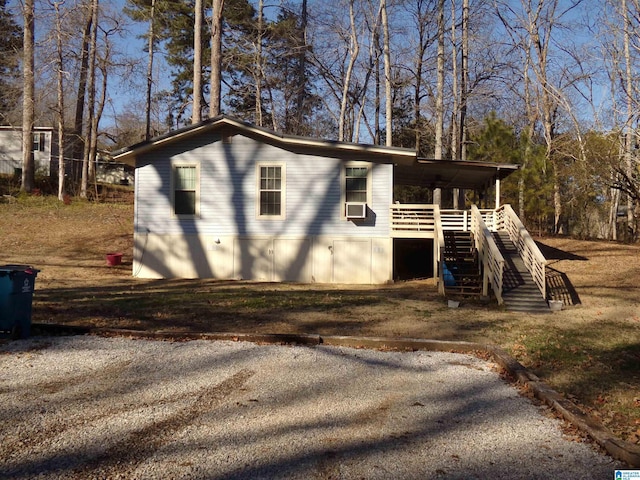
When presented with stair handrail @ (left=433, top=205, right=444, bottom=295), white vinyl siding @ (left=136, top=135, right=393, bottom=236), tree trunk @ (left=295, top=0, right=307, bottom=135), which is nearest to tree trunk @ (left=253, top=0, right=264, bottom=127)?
tree trunk @ (left=295, top=0, right=307, bottom=135)

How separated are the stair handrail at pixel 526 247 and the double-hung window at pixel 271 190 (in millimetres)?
6970

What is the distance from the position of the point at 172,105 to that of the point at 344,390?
34427mm

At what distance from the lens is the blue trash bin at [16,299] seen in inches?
283

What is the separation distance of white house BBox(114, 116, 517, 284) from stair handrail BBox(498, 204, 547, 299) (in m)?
1.79

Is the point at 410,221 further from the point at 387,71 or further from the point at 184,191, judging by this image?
the point at 387,71

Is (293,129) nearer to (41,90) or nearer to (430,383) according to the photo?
(41,90)

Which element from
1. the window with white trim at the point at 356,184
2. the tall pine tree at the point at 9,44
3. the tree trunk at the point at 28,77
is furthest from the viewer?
the tall pine tree at the point at 9,44

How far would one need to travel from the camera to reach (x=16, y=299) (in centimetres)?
731

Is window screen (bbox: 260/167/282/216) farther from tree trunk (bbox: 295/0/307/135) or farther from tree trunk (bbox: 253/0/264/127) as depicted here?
tree trunk (bbox: 295/0/307/135)

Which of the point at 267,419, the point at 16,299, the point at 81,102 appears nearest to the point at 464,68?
the point at 81,102

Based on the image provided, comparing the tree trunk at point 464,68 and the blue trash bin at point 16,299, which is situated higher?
the tree trunk at point 464,68

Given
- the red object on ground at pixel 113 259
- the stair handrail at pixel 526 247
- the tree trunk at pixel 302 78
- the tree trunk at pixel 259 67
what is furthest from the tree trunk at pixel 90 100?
the stair handrail at pixel 526 247

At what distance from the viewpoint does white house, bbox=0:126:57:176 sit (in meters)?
33.4

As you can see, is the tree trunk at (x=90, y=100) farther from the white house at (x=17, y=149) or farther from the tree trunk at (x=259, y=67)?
the tree trunk at (x=259, y=67)
